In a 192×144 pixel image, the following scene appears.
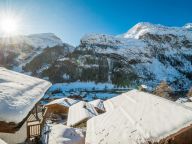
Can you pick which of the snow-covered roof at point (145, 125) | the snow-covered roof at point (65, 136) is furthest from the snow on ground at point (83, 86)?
Result: the snow-covered roof at point (145, 125)

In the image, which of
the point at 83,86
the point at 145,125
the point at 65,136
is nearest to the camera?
the point at 145,125

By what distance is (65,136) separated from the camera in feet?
55.2

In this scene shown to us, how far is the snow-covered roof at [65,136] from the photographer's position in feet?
52.1

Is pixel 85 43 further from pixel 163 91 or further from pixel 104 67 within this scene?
pixel 163 91

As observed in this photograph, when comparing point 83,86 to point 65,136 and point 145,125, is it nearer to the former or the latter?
point 65,136

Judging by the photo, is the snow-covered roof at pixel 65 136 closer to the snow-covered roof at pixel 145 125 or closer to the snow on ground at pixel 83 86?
the snow-covered roof at pixel 145 125

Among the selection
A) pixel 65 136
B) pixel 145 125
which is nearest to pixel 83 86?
pixel 65 136

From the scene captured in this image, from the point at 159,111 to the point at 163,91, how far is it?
41.8 meters

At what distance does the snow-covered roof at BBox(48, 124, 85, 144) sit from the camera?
52.1 feet

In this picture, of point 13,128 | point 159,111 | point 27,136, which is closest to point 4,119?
point 13,128

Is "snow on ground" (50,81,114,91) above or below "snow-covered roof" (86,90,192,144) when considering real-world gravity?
below

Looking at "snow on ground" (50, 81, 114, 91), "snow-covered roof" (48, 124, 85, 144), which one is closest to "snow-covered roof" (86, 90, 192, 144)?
"snow-covered roof" (48, 124, 85, 144)

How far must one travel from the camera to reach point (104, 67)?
16650cm

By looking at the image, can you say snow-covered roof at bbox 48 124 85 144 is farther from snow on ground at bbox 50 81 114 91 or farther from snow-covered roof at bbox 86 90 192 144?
snow on ground at bbox 50 81 114 91
